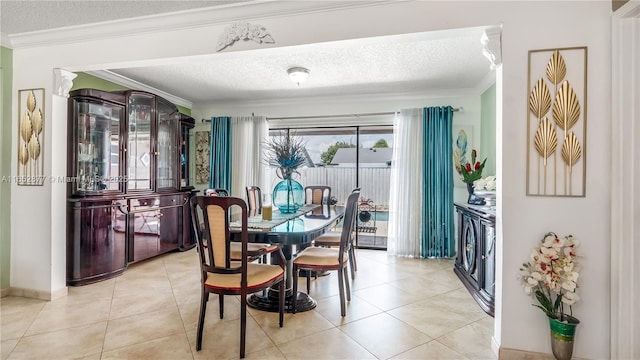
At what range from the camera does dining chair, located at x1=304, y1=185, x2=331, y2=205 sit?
14.2ft

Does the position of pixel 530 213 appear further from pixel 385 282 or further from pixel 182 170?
pixel 182 170

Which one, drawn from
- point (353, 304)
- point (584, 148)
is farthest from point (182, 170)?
point (584, 148)

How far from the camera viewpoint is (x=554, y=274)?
1.81 metres

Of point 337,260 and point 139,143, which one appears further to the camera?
point 139,143

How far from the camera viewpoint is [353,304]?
2.87m

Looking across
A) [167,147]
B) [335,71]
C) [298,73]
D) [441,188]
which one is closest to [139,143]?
[167,147]

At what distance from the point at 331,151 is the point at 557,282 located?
3.99 metres

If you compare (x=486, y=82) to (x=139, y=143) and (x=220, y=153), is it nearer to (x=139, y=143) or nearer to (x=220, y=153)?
(x=220, y=153)

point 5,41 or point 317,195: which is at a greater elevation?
point 5,41

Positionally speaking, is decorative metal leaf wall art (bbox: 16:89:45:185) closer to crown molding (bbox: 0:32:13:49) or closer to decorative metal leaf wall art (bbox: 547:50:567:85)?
crown molding (bbox: 0:32:13:49)

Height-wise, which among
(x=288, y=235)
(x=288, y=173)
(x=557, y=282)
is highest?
(x=288, y=173)

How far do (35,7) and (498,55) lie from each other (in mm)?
3352

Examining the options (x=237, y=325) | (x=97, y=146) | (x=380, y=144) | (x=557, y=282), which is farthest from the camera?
(x=380, y=144)

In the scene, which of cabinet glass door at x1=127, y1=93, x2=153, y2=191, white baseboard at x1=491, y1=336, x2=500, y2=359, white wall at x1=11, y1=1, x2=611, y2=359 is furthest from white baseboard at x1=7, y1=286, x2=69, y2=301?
white baseboard at x1=491, y1=336, x2=500, y2=359
